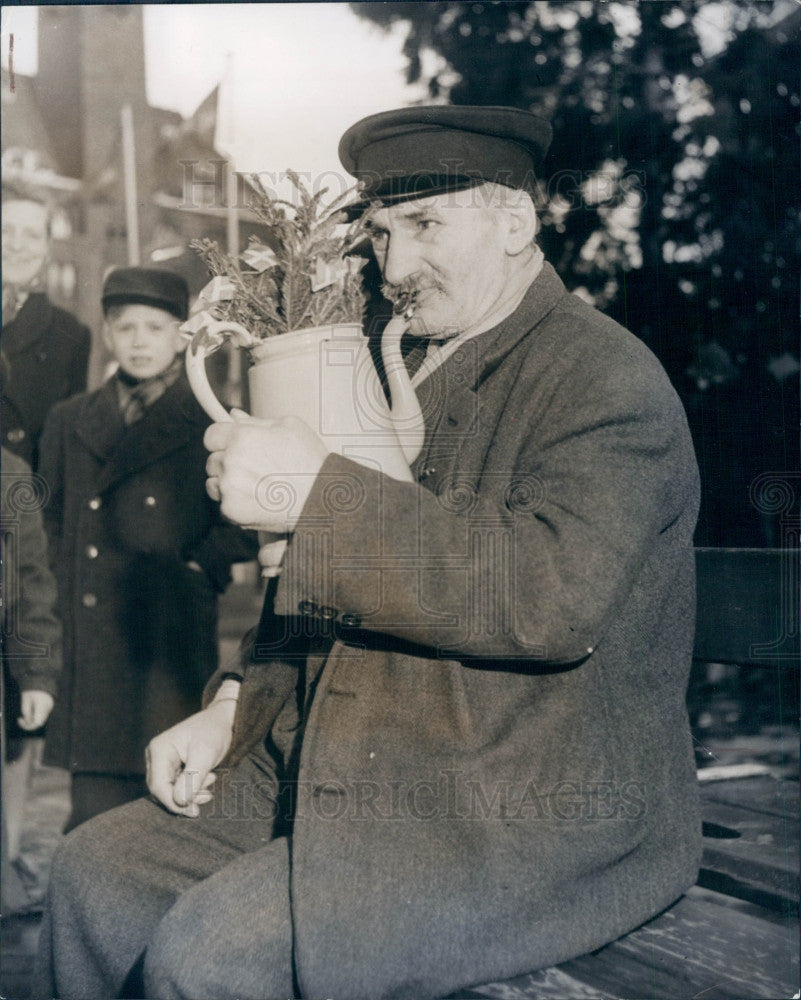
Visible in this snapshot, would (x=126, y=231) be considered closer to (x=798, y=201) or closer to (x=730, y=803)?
(x=798, y=201)

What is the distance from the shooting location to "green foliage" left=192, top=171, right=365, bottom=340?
4.88 ft

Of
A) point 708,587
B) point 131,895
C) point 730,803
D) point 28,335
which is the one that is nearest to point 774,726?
point 730,803

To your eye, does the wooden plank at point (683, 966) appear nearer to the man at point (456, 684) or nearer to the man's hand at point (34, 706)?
the man at point (456, 684)

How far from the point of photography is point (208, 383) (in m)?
1.45

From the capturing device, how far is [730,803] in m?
2.01

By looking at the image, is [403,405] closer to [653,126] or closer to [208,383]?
[208,383]

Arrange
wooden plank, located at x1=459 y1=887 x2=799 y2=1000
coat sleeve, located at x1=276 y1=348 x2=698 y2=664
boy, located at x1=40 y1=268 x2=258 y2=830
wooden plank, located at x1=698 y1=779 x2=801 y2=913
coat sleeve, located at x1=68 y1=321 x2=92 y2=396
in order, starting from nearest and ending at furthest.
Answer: coat sleeve, located at x1=276 y1=348 x2=698 y2=664
wooden plank, located at x1=459 y1=887 x2=799 y2=1000
wooden plank, located at x1=698 y1=779 x2=801 y2=913
coat sleeve, located at x1=68 y1=321 x2=92 y2=396
boy, located at x1=40 y1=268 x2=258 y2=830

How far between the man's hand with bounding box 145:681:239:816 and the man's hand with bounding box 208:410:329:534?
48cm

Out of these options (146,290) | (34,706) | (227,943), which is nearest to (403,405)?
(227,943)

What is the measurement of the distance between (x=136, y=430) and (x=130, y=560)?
14.1 inches

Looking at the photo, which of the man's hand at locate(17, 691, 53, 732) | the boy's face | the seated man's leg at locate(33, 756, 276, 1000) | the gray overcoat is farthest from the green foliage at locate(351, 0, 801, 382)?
the man's hand at locate(17, 691, 53, 732)

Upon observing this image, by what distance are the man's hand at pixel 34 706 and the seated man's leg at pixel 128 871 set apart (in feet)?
2.20

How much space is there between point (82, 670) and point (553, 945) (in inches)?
63.1

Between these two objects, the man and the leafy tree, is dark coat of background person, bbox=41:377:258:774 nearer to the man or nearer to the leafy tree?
the man
